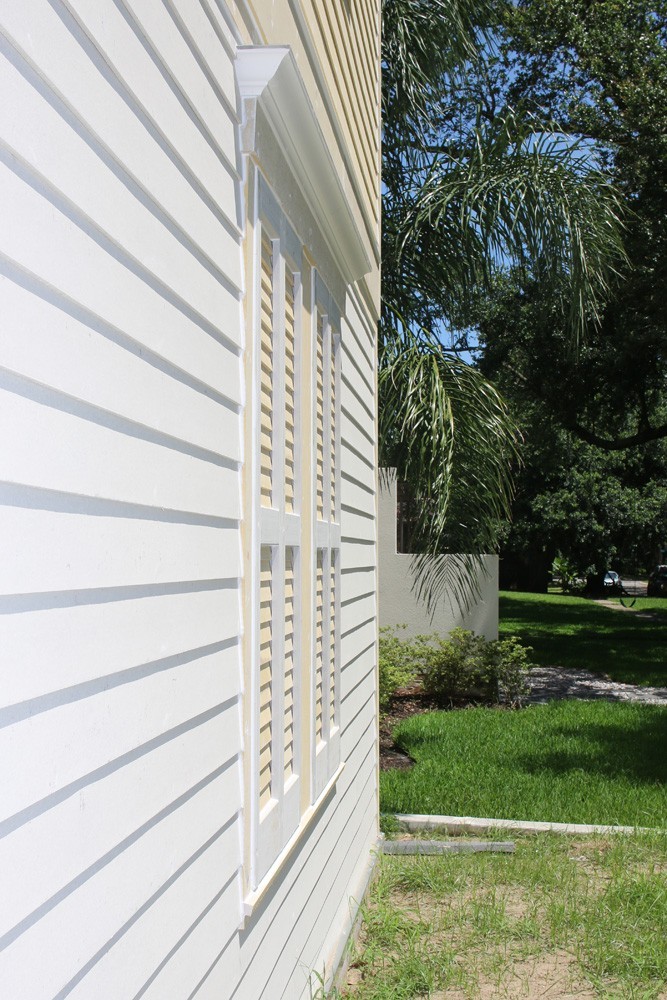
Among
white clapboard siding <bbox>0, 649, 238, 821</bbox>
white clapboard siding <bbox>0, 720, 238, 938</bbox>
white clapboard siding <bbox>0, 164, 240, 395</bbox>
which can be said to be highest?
white clapboard siding <bbox>0, 164, 240, 395</bbox>

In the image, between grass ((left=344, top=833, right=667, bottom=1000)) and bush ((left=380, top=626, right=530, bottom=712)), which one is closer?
grass ((left=344, top=833, right=667, bottom=1000))

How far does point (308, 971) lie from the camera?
12.0 feet

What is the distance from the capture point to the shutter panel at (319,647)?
13.1 feet

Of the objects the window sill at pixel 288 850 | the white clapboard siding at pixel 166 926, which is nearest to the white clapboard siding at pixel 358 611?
the window sill at pixel 288 850

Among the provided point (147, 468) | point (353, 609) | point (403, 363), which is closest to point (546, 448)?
point (403, 363)

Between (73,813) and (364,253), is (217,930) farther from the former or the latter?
(364,253)

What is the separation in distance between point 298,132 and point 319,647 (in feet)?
6.59

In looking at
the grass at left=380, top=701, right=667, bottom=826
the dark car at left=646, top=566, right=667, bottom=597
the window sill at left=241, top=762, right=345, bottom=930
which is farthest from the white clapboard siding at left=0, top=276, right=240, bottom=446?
the dark car at left=646, top=566, right=667, bottom=597

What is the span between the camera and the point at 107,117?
1.75m

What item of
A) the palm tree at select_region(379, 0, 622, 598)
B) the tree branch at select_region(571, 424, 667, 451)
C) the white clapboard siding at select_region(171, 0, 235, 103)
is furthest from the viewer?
the tree branch at select_region(571, 424, 667, 451)

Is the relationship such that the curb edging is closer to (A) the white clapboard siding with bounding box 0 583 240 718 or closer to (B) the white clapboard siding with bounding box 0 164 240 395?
(A) the white clapboard siding with bounding box 0 583 240 718

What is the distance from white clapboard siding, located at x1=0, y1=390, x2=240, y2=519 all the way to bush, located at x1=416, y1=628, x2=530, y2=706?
963 centimetres

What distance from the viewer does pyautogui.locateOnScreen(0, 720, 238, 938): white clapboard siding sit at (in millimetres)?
1395

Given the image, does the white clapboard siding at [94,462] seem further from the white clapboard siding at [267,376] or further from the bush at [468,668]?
the bush at [468,668]
